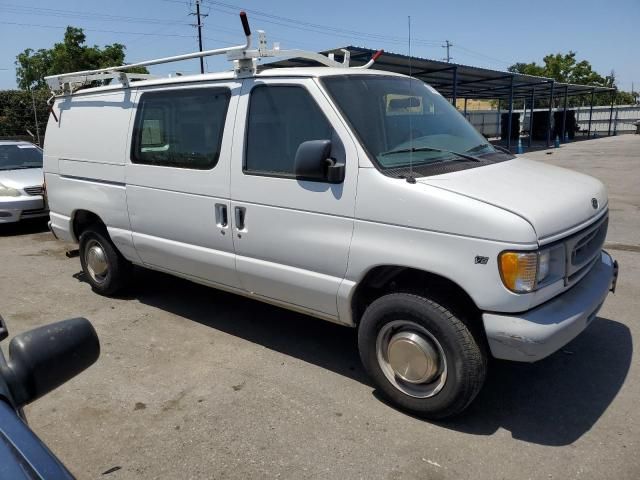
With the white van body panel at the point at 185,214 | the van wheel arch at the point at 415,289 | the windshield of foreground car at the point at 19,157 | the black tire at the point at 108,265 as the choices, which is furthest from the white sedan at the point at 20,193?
the van wheel arch at the point at 415,289

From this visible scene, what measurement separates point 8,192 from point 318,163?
305 inches

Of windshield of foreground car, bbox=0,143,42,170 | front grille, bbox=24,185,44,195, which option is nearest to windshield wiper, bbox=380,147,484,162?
front grille, bbox=24,185,44,195

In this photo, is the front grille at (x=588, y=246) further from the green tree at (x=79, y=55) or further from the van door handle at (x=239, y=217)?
the green tree at (x=79, y=55)

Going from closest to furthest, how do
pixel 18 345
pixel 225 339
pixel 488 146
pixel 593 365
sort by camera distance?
pixel 18 345, pixel 593 365, pixel 488 146, pixel 225 339

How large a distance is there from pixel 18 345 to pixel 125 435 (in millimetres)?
2032

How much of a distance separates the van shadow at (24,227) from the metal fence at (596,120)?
1535 inches

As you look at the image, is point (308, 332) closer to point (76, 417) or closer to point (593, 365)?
→ point (76, 417)

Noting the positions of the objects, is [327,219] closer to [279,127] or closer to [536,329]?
[279,127]

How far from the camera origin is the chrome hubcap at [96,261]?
553cm

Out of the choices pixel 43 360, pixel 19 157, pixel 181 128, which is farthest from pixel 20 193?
pixel 43 360

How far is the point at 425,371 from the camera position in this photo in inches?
128

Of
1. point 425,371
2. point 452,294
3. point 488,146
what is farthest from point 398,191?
point 488,146

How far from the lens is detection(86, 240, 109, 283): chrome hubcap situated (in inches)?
218

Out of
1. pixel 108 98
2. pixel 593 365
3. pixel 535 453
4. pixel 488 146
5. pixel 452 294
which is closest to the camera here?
pixel 535 453
